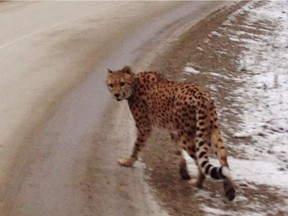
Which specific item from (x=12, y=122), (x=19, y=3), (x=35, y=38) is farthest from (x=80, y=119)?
(x=19, y=3)

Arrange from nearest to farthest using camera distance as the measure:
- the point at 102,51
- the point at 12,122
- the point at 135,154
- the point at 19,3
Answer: the point at 135,154 → the point at 12,122 → the point at 102,51 → the point at 19,3

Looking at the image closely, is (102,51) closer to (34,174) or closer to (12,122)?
(12,122)

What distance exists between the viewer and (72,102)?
45.4 ft

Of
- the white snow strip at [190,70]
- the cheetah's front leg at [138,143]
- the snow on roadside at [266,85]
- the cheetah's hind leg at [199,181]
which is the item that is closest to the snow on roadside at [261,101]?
the snow on roadside at [266,85]

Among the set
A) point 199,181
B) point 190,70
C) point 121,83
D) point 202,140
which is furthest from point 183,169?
point 190,70

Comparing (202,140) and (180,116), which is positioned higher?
(180,116)

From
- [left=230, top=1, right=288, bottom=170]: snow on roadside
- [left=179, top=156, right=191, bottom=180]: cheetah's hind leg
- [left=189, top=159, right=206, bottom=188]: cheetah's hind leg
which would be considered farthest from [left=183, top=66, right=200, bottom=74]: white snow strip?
[left=189, top=159, right=206, bottom=188]: cheetah's hind leg

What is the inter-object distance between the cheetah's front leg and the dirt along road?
13 centimetres

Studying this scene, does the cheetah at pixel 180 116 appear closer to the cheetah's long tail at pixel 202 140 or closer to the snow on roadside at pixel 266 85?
the cheetah's long tail at pixel 202 140

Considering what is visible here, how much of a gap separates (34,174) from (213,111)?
7.38 ft

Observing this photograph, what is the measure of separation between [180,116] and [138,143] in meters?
0.96

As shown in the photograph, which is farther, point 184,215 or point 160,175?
point 160,175

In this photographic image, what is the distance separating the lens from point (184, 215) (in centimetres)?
914

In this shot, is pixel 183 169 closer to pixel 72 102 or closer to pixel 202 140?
pixel 202 140
